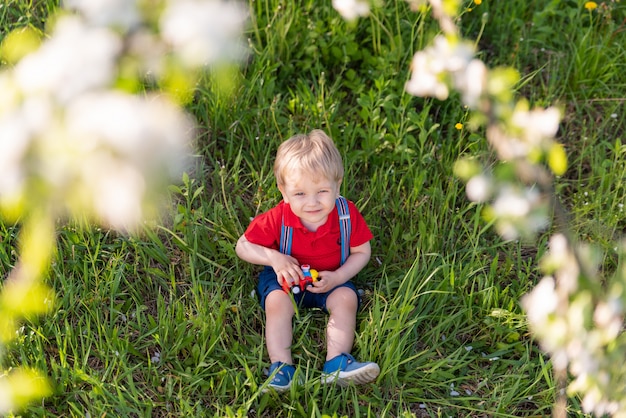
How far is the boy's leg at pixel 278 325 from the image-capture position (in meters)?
2.30

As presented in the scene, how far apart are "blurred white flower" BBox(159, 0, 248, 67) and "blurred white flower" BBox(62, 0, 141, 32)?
34mm

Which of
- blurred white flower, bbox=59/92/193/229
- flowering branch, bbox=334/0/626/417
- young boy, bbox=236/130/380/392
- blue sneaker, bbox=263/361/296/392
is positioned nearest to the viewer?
blurred white flower, bbox=59/92/193/229

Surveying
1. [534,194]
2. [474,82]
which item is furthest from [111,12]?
[534,194]

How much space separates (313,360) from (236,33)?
181 cm

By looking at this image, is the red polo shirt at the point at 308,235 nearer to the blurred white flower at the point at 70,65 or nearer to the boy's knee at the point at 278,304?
the boy's knee at the point at 278,304

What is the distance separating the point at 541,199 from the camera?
1146mm

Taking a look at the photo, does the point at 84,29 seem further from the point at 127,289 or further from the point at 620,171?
the point at 620,171

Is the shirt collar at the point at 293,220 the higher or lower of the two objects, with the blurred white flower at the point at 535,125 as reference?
Result: lower

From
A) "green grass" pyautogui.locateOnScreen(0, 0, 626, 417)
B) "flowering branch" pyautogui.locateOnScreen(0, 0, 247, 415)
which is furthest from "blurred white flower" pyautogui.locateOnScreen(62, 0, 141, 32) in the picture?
"green grass" pyautogui.locateOnScreen(0, 0, 626, 417)

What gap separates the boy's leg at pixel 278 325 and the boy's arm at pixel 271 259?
2.4 inches

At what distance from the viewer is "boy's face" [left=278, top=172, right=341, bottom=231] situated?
7.57ft

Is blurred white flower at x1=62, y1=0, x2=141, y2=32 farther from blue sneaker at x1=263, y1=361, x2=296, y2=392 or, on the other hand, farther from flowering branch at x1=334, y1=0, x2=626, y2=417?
blue sneaker at x1=263, y1=361, x2=296, y2=392

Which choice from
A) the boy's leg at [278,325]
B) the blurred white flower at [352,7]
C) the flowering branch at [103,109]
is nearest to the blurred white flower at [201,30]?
the flowering branch at [103,109]

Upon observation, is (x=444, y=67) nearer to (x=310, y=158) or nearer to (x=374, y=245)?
(x=310, y=158)
